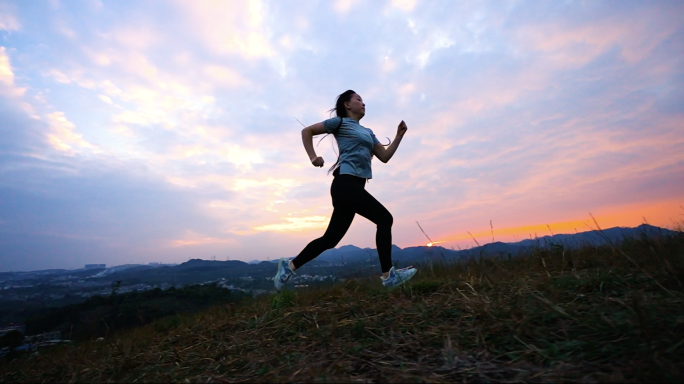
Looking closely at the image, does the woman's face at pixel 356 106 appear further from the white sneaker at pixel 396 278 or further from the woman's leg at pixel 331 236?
the white sneaker at pixel 396 278

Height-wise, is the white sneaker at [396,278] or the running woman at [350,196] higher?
the running woman at [350,196]

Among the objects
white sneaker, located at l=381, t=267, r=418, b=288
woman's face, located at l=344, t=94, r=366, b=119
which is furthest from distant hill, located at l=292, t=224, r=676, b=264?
woman's face, located at l=344, t=94, r=366, b=119

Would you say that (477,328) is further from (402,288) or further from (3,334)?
(3,334)

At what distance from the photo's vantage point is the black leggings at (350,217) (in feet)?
11.3

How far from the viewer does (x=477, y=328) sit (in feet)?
5.96

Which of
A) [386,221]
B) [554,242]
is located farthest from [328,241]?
[554,242]

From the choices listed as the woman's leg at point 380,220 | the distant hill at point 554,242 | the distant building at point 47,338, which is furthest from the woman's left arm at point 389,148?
the distant building at point 47,338

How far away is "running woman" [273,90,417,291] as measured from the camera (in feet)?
11.3

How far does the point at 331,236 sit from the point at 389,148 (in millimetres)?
1183

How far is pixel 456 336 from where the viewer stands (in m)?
1.81

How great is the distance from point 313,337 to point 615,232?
3249 mm

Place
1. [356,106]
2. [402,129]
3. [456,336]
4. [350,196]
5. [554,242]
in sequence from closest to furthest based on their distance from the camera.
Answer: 1. [456,336]
2. [350,196]
3. [402,129]
4. [356,106]
5. [554,242]

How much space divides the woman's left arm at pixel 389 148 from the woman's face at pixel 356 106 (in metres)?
0.42

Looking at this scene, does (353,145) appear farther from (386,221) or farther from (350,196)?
(386,221)
